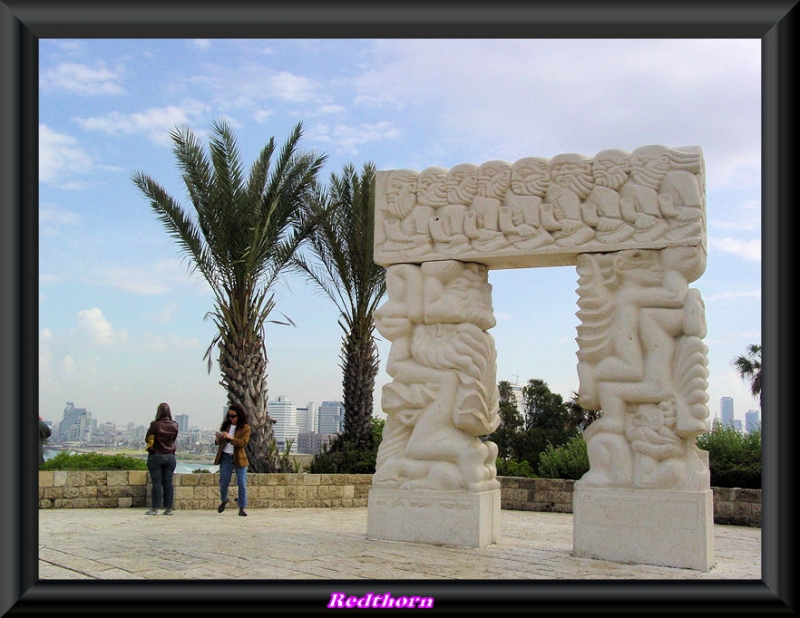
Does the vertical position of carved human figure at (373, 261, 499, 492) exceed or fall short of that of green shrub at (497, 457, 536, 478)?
it exceeds it

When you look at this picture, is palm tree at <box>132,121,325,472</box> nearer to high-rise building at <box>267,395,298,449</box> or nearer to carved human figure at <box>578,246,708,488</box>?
high-rise building at <box>267,395,298,449</box>

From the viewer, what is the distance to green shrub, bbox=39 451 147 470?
12172 millimetres

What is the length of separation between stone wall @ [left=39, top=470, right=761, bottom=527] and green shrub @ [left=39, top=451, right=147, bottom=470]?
1197 mm

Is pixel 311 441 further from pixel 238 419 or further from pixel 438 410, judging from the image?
pixel 438 410

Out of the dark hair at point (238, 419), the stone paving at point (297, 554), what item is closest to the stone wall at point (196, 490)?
the stone paving at point (297, 554)

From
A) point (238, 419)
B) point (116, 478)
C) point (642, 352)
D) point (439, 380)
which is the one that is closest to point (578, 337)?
point (642, 352)

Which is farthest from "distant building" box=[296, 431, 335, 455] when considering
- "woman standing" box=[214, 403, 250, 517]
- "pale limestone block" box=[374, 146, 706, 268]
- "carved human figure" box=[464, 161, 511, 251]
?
"carved human figure" box=[464, 161, 511, 251]

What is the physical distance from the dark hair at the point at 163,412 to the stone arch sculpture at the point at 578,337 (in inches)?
126

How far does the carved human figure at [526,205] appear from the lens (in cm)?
759

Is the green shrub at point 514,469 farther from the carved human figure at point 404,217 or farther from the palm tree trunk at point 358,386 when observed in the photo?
the carved human figure at point 404,217

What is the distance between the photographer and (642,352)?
7203 millimetres

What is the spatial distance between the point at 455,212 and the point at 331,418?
12354 mm

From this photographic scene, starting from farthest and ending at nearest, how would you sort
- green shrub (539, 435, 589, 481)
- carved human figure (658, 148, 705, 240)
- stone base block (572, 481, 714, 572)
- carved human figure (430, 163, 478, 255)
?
1. green shrub (539, 435, 589, 481)
2. carved human figure (430, 163, 478, 255)
3. carved human figure (658, 148, 705, 240)
4. stone base block (572, 481, 714, 572)
